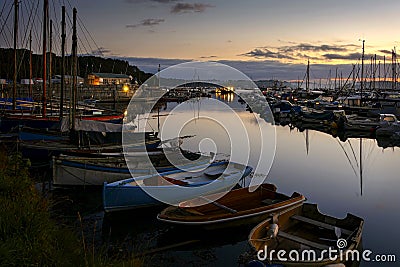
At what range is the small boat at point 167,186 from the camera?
11.8m

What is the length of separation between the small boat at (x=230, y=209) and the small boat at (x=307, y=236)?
3.68 feet

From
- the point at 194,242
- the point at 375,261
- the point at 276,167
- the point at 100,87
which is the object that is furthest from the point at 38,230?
the point at 100,87

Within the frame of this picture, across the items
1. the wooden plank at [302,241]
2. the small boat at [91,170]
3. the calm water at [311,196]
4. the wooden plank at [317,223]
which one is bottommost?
the calm water at [311,196]

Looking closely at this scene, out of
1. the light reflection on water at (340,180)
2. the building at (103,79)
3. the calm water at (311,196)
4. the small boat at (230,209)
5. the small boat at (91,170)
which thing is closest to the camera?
the calm water at (311,196)

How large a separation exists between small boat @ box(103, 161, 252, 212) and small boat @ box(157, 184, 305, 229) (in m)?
1.16

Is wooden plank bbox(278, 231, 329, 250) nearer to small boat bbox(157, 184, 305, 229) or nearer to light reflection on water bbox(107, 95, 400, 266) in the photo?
light reflection on water bbox(107, 95, 400, 266)

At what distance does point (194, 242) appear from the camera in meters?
10.3

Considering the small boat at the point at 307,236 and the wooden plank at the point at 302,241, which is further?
the wooden plank at the point at 302,241

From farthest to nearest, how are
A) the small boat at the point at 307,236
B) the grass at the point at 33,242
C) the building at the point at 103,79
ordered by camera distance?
1. the building at the point at 103,79
2. the small boat at the point at 307,236
3. the grass at the point at 33,242

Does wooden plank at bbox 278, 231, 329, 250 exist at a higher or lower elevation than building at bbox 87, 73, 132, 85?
lower

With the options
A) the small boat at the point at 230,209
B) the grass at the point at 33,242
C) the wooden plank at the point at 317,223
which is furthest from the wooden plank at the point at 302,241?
the grass at the point at 33,242

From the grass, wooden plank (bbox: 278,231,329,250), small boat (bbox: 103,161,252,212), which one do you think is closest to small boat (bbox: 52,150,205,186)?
small boat (bbox: 103,161,252,212)

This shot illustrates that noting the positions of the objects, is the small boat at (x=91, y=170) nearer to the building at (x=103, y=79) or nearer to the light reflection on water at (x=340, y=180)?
the light reflection on water at (x=340, y=180)

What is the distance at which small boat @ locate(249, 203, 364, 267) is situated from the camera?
24.8ft
